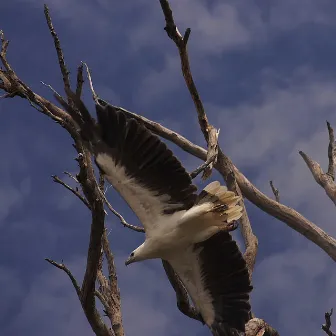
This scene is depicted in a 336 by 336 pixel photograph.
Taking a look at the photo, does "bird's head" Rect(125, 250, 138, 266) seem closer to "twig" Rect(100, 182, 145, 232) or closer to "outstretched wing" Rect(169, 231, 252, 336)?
"outstretched wing" Rect(169, 231, 252, 336)

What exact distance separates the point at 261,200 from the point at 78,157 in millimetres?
4209

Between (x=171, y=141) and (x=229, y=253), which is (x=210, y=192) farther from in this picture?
(x=171, y=141)

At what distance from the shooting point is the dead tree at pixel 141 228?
14.2 feet

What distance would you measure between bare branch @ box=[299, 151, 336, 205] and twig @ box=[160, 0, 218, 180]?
270 cm

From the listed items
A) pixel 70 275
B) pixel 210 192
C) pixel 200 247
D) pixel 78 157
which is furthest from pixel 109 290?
pixel 78 157

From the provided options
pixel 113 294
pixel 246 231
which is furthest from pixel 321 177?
pixel 113 294

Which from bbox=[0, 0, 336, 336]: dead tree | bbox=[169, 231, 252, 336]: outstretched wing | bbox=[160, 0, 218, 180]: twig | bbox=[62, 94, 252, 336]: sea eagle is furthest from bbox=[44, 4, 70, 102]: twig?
bbox=[169, 231, 252, 336]: outstretched wing

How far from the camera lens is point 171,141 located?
7465 millimetres

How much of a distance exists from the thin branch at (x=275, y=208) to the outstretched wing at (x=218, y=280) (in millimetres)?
2517

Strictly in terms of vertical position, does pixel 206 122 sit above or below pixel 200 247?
above

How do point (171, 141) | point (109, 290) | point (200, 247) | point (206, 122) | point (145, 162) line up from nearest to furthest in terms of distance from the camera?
point (145, 162) < point (200, 247) < point (206, 122) < point (109, 290) < point (171, 141)

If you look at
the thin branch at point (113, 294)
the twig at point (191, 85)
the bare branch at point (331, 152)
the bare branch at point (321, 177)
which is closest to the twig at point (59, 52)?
the twig at point (191, 85)

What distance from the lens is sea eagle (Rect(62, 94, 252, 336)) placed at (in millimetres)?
4383

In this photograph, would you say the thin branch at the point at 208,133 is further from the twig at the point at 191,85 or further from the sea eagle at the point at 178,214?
the sea eagle at the point at 178,214
